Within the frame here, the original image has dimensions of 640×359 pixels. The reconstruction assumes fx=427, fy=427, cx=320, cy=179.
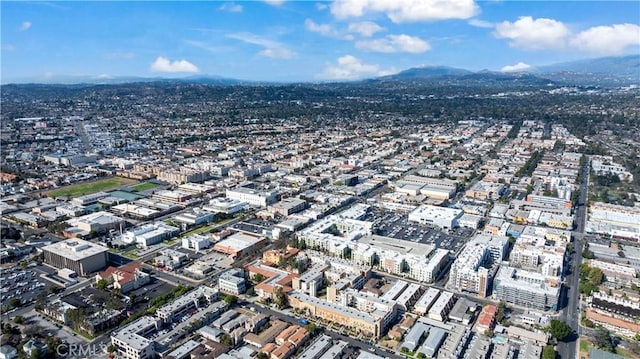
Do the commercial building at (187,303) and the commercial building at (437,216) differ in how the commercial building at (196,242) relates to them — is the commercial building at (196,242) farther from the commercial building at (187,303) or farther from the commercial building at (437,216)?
the commercial building at (437,216)

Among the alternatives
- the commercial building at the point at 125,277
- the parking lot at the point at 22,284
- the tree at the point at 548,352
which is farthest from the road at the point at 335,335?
the parking lot at the point at 22,284

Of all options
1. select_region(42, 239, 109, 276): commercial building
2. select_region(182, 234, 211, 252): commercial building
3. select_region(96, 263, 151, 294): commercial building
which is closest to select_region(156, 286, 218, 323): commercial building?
select_region(96, 263, 151, 294): commercial building

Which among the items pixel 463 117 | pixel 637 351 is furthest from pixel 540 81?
pixel 637 351

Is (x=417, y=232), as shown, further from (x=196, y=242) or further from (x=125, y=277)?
(x=125, y=277)

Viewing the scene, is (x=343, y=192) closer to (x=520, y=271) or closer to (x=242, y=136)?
(x=520, y=271)

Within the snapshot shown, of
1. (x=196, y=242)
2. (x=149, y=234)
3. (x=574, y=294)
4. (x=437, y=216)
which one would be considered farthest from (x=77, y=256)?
(x=574, y=294)

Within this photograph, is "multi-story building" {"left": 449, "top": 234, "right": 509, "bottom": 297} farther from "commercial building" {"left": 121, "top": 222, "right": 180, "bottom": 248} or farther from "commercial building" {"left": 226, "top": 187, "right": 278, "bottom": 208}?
"commercial building" {"left": 121, "top": 222, "right": 180, "bottom": 248}
